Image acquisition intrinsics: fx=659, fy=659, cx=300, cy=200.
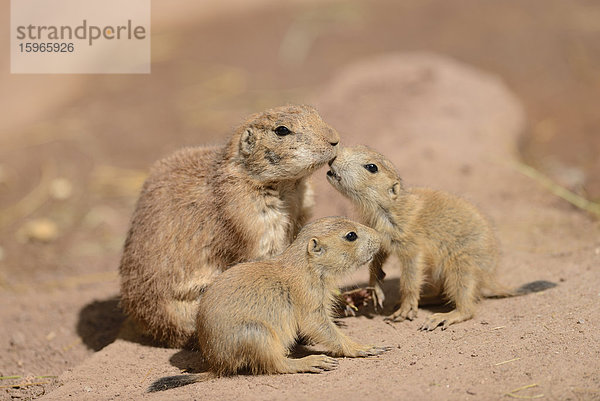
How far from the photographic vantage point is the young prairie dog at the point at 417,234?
5.95 meters

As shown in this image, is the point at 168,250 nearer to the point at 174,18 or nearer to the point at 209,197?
the point at 209,197

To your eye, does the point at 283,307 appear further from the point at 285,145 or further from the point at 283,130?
the point at 283,130

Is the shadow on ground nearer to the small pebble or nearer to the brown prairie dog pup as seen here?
the brown prairie dog pup

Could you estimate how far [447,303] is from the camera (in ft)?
20.8

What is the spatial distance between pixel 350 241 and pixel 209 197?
141cm

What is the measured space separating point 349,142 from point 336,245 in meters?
4.30

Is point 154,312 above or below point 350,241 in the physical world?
below

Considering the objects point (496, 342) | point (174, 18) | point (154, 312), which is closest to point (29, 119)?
point (174, 18)

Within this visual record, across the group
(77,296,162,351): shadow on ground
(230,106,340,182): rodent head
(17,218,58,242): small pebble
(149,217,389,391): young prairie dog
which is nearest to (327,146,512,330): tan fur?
(230,106,340,182): rodent head

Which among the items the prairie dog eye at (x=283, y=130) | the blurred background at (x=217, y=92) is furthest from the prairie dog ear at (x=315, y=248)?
the blurred background at (x=217, y=92)

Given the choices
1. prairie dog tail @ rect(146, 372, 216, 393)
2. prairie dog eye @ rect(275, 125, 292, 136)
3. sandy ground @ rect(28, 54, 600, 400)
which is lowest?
prairie dog tail @ rect(146, 372, 216, 393)

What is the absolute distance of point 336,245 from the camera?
5445 millimetres

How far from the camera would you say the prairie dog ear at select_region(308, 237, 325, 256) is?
535 cm

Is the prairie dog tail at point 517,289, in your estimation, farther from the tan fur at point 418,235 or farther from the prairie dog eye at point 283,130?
the prairie dog eye at point 283,130
